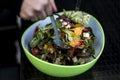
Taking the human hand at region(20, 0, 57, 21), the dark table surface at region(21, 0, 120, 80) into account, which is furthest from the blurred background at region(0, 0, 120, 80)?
the human hand at region(20, 0, 57, 21)

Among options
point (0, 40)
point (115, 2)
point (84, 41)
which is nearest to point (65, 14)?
point (84, 41)

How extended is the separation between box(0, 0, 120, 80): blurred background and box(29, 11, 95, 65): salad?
0.05 metres

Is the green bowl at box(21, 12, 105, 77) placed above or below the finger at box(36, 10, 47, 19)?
below

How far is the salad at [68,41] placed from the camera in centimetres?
81

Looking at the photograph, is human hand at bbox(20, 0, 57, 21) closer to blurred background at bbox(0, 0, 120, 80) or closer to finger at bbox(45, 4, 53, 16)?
finger at bbox(45, 4, 53, 16)

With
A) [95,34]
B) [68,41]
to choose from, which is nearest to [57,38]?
[68,41]

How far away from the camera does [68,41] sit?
832 millimetres

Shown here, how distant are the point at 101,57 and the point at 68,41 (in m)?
0.12

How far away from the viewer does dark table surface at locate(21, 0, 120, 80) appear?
2.67 feet

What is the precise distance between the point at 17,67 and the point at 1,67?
5 centimetres

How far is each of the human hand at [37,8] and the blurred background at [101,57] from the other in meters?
0.15

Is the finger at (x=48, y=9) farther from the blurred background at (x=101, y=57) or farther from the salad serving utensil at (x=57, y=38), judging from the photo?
the blurred background at (x=101, y=57)

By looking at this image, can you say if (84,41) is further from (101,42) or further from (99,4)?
(99,4)

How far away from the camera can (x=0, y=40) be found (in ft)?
4.05
